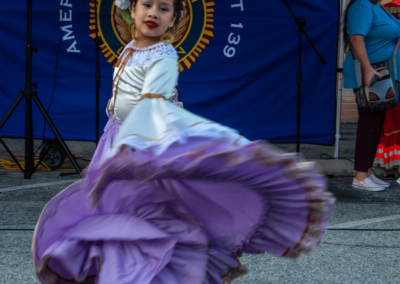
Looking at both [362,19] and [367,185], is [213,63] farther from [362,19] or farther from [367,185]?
[367,185]

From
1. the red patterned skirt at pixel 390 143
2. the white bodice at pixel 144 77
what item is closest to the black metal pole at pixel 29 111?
the white bodice at pixel 144 77

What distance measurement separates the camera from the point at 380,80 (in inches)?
164

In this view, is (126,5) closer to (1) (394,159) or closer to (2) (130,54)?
(2) (130,54)

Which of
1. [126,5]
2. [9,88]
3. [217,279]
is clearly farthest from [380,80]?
[9,88]

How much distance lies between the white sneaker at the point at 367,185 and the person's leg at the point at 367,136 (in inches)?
6.0

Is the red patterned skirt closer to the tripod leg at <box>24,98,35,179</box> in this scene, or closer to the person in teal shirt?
the person in teal shirt

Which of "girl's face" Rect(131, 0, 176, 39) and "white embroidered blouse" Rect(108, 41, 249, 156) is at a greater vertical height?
"girl's face" Rect(131, 0, 176, 39)

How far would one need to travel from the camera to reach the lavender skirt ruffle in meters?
1.39

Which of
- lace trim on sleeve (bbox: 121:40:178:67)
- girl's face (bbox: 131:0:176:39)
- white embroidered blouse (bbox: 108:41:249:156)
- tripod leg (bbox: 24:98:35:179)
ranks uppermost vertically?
girl's face (bbox: 131:0:176:39)

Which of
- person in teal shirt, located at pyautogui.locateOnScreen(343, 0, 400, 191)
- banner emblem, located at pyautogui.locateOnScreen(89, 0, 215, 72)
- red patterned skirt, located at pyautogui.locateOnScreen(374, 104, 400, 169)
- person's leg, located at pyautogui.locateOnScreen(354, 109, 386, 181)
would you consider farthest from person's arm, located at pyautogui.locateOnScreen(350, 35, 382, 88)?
banner emblem, located at pyautogui.locateOnScreen(89, 0, 215, 72)

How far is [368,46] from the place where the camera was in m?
4.22

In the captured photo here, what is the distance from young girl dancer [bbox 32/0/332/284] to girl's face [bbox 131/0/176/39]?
0.23 metres

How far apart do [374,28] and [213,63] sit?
1846mm

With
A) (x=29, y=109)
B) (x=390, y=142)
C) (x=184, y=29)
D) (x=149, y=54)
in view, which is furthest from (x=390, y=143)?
(x=149, y=54)
